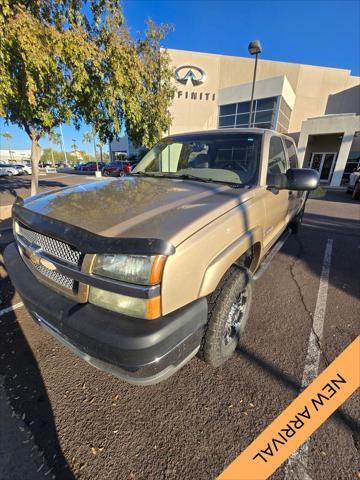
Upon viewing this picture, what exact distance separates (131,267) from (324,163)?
80.7 ft

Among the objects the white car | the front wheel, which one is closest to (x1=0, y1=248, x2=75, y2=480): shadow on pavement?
the front wheel

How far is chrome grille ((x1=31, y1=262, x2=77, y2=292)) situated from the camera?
5.05 feet

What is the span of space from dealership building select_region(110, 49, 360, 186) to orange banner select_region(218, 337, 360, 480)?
2058 centimetres

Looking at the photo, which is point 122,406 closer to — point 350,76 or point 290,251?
point 290,251

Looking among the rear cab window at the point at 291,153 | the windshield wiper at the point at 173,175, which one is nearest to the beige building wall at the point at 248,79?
the rear cab window at the point at 291,153

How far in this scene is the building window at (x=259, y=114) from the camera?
20564mm

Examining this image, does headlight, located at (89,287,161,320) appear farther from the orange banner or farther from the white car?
the white car

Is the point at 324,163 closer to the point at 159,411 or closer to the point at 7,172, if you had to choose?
the point at 159,411

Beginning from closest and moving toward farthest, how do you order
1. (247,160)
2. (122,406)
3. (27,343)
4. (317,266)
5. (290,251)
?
(122,406) < (27,343) < (247,160) < (317,266) < (290,251)

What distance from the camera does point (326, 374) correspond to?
4.06 ft

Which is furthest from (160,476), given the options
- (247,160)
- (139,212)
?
(247,160)

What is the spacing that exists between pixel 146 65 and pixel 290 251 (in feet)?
19.2

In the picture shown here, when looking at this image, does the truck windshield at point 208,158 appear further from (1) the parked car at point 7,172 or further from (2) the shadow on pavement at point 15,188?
(1) the parked car at point 7,172

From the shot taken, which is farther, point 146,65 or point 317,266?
point 146,65
